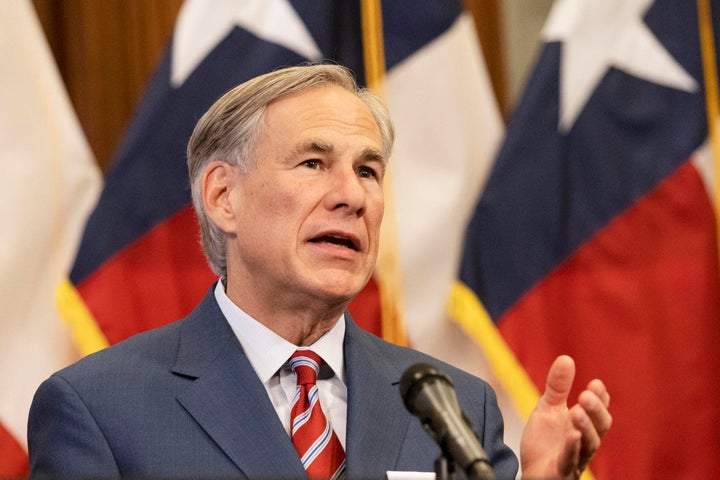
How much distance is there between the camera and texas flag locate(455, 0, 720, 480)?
3.06 m

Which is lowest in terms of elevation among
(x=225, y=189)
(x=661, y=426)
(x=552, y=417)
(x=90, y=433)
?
(x=661, y=426)

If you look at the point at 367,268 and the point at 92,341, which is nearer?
the point at 367,268

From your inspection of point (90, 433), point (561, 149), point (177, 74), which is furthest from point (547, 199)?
point (90, 433)

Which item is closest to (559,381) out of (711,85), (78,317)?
(78,317)

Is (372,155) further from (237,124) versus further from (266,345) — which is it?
(266,345)

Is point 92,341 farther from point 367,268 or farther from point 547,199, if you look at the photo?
point 547,199

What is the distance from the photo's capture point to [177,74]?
2.84 m

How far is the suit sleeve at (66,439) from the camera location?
1.72m

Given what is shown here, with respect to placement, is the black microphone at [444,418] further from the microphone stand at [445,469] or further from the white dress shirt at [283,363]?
the white dress shirt at [283,363]

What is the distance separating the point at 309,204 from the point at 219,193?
230mm

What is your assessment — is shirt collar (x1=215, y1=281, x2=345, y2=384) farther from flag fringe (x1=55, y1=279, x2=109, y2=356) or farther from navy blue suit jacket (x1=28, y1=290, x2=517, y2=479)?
flag fringe (x1=55, y1=279, x2=109, y2=356)

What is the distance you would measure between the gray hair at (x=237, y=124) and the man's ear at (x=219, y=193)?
17 millimetres

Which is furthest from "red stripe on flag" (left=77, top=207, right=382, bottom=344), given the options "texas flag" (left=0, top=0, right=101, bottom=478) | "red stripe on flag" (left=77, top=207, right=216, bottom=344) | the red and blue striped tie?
the red and blue striped tie

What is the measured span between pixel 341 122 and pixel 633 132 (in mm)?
1394
